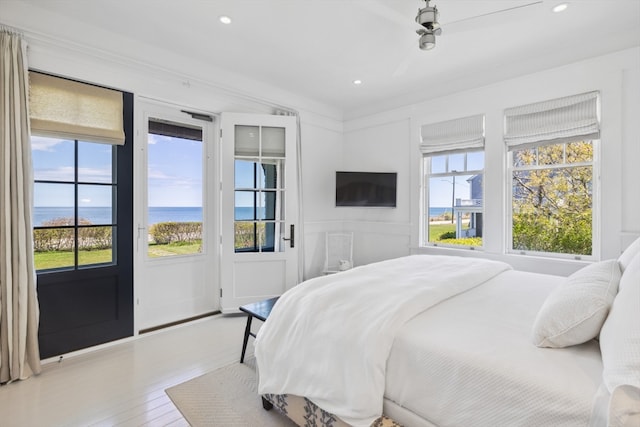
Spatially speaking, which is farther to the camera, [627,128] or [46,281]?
[627,128]

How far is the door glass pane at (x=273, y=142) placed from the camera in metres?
3.83

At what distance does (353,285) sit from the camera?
1802 millimetres

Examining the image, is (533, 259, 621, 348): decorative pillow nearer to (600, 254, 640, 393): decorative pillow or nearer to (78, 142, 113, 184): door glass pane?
(600, 254, 640, 393): decorative pillow

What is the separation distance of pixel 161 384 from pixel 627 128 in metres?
4.33

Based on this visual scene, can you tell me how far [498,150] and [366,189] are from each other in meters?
1.67

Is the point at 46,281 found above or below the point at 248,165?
below

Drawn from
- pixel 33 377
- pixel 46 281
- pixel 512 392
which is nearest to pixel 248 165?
pixel 46 281

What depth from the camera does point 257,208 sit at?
150 inches

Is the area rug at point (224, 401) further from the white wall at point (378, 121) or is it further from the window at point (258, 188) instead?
the white wall at point (378, 121)

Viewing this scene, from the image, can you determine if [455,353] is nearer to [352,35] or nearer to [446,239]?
[352,35]

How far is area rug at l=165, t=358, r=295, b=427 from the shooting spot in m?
1.85

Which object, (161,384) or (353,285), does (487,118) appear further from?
(161,384)

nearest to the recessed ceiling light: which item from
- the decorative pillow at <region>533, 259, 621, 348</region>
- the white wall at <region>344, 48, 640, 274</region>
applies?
the white wall at <region>344, 48, 640, 274</region>

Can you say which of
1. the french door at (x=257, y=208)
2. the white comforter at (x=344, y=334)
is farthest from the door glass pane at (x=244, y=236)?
the white comforter at (x=344, y=334)
